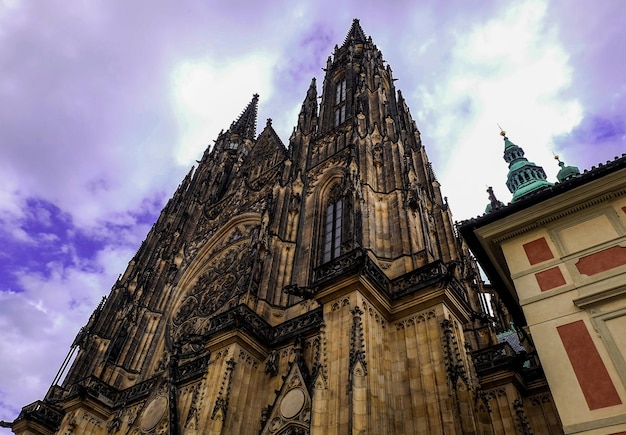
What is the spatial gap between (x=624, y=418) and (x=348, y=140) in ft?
50.6

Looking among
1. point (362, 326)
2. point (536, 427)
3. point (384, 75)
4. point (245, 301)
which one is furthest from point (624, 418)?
point (384, 75)

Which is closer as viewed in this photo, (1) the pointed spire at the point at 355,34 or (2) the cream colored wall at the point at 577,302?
(2) the cream colored wall at the point at 577,302

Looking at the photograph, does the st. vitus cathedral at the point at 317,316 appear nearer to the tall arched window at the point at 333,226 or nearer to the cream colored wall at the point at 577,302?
the tall arched window at the point at 333,226

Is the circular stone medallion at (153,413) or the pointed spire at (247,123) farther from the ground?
the pointed spire at (247,123)

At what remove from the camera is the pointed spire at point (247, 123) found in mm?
36081

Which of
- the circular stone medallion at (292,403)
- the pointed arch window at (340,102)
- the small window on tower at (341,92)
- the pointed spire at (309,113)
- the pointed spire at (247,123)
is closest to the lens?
the circular stone medallion at (292,403)

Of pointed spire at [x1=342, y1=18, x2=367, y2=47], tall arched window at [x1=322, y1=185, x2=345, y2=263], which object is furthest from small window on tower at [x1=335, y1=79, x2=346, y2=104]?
tall arched window at [x1=322, y1=185, x2=345, y2=263]

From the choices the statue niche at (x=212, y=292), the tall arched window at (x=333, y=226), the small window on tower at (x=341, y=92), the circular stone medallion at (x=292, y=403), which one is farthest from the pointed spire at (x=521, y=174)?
the circular stone medallion at (x=292, y=403)

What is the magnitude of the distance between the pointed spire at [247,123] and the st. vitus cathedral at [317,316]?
9.21 meters

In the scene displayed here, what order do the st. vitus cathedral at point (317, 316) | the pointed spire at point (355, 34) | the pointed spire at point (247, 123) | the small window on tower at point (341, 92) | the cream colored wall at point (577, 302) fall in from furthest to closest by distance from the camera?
the pointed spire at point (247, 123), the pointed spire at point (355, 34), the small window on tower at point (341, 92), the st. vitus cathedral at point (317, 316), the cream colored wall at point (577, 302)

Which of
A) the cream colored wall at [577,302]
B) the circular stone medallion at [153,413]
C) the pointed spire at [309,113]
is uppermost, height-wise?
the pointed spire at [309,113]

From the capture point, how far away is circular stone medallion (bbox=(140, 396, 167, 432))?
601 inches

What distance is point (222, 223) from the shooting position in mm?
23172

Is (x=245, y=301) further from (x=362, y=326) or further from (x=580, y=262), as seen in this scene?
(x=580, y=262)
